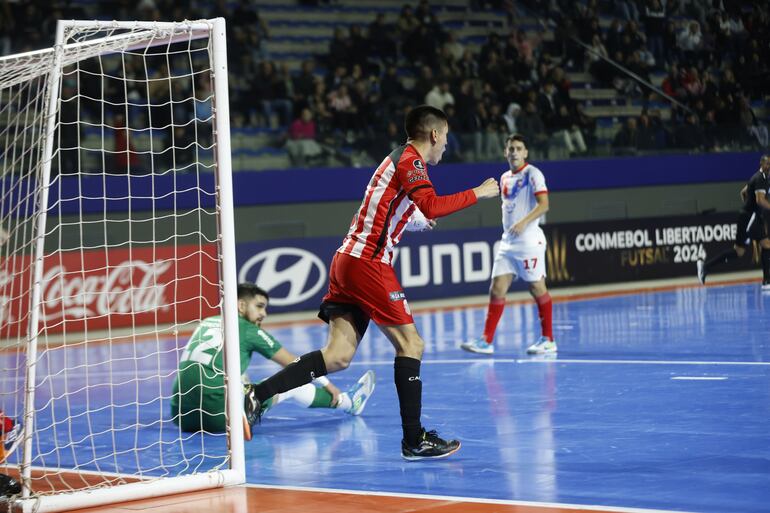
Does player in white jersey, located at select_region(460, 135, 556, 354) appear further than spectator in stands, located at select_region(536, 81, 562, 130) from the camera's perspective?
No

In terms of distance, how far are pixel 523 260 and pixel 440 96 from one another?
11.1 m

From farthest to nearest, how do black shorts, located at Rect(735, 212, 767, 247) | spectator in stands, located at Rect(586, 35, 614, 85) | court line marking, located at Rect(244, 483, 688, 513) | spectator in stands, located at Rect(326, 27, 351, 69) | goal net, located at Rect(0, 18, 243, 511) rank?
spectator in stands, located at Rect(586, 35, 614, 85) < spectator in stands, located at Rect(326, 27, 351, 69) < black shorts, located at Rect(735, 212, 767, 247) < goal net, located at Rect(0, 18, 243, 511) < court line marking, located at Rect(244, 483, 688, 513)

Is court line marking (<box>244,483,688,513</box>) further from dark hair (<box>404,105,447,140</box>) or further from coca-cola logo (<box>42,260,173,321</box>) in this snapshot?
coca-cola logo (<box>42,260,173,321</box>)

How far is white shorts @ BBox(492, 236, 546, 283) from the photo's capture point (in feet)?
39.6

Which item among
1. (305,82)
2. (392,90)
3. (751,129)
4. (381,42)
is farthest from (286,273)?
(751,129)

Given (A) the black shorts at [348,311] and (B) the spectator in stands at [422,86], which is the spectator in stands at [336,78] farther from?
(A) the black shorts at [348,311]

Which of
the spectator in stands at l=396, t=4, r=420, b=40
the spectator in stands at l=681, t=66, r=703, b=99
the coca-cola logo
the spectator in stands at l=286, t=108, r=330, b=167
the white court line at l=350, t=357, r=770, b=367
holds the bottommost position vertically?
the white court line at l=350, t=357, r=770, b=367

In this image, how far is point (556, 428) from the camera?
7664 mm

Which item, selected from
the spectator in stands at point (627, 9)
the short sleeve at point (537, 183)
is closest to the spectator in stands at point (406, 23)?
the spectator in stands at point (627, 9)

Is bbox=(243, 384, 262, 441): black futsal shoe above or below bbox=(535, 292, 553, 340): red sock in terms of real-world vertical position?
below

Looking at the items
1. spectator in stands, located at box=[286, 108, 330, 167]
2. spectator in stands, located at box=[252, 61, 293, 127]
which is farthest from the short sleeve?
spectator in stands, located at box=[252, 61, 293, 127]

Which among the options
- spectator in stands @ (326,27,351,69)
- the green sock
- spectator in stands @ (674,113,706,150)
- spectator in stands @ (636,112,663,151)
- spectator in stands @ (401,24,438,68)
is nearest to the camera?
the green sock

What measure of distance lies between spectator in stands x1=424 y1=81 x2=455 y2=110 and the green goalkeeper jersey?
1476 centimetres

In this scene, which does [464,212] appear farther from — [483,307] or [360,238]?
[360,238]
